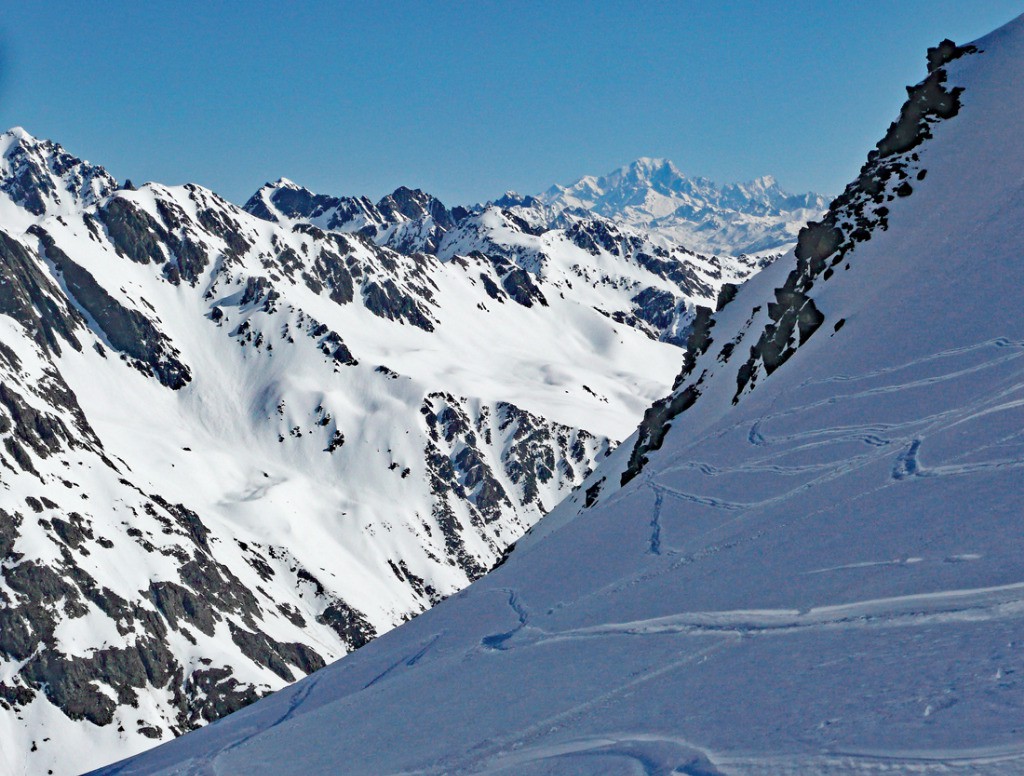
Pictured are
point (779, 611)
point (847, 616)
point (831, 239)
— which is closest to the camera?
point (847, 616)

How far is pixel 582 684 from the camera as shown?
1220 centimetres

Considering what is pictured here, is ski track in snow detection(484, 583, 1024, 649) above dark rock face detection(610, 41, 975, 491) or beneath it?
beneath

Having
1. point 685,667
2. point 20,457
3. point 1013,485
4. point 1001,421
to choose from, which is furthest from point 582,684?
point 20,457

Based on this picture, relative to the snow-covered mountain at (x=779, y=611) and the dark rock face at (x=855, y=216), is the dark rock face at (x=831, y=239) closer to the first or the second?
the dark rock face at (x=855, y=216)

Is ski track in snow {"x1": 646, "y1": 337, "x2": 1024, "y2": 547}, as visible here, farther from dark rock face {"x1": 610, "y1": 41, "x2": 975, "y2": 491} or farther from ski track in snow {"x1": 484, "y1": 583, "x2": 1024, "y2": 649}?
dark rock face {"x1": 610, "y1": 41, "x2": 975, "y2": 491}

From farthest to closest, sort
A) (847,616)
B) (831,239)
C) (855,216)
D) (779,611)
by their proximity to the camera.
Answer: (831,239) → (855,216) → (779,611) → (847,616)

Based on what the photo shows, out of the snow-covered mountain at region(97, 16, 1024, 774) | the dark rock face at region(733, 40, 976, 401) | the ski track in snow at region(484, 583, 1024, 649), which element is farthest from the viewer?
the dark rock face at region(733, 40, 976, 401)

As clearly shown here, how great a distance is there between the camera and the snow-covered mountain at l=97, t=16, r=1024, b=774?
27.5 ft

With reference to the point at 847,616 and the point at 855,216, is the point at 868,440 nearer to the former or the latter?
the point at 847,616

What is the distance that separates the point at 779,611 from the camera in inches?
467

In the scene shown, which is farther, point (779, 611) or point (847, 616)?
point (779, 611)

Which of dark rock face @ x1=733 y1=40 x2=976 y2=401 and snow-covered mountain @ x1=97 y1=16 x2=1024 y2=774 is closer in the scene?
snow-covered mountain @ x1=97 y1=16 x2=1024 y2=774

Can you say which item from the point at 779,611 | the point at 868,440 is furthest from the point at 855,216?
the point at 779,611

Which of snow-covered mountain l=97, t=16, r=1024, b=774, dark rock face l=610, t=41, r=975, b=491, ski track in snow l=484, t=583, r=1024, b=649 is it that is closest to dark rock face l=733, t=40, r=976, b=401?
dark rock face l=610, t=41, r=975, b=491
